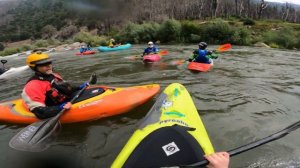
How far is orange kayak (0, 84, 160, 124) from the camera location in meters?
4.55

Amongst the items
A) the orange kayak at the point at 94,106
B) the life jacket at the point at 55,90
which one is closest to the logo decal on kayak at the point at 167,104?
the orange kayak at the point at 94,106

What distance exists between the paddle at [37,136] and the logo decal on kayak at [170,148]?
184cm

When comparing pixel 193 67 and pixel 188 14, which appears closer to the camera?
pixel 193 67

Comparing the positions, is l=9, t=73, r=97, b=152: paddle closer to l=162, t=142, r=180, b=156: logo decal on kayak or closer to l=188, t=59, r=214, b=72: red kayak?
l=162, t=142, r=180, b=156: logo decal on kayak

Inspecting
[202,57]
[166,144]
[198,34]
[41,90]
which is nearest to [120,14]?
[198,34]

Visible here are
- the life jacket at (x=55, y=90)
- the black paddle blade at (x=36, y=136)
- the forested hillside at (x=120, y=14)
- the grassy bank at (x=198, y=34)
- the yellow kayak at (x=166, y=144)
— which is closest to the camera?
the yellow kayak at (x=166, y=144)

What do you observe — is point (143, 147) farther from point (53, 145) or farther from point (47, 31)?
point (47, 31)

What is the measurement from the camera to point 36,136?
3.64m

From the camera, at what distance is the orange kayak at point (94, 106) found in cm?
455

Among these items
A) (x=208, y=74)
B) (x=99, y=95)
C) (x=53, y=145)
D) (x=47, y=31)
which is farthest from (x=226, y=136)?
(x=47, y=31)

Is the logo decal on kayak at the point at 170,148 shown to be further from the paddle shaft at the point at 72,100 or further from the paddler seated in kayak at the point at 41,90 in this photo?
the paddler seated in kayak at the point at 41,90

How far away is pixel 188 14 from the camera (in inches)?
2095

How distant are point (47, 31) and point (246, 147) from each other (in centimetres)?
6959

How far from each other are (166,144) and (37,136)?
2.03 metres
